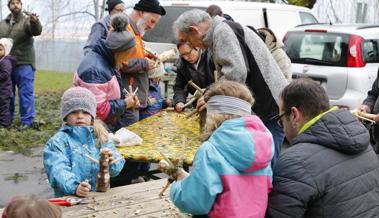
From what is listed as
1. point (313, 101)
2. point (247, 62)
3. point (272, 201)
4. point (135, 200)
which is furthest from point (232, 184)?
point (247, 62)

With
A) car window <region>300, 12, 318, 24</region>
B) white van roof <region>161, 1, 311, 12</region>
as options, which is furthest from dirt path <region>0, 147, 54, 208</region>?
car window <region>300, 12, 318, 24</region>

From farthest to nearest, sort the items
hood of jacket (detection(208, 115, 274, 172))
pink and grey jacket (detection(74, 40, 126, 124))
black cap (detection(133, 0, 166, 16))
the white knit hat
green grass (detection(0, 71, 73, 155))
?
the white knit hat
green grass (detection(0, 71, 73, 155))
black cap (detection(133, 0, 166, 16))
pink and grey jacket (detection(74, 40, 126, 124))
hood of jacket (detection(208, 115, 274, 172))

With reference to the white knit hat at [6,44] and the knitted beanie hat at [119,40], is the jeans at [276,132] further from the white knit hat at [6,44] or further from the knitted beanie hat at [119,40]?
the white knit hat at [6,44]

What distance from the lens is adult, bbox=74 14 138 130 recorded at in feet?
12.5

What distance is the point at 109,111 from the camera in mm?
3869

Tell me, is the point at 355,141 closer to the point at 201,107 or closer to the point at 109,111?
the point at 201,107

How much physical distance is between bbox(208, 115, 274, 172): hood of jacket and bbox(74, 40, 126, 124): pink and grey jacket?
1819 millimetres

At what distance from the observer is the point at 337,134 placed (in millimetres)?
2182

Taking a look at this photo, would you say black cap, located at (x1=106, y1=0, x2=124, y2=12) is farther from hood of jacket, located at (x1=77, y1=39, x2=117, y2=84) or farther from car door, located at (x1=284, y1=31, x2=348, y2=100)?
car door, located at (x1=284, y1=31, x2=348, y2=100)

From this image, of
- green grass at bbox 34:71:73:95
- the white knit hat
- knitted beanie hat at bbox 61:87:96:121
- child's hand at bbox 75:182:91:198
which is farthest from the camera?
green grass at bbox 34:71:73:95

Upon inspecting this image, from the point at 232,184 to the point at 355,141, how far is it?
532mm

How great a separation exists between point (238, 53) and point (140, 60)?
3.91 feet

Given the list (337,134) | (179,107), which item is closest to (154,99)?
(179,107)

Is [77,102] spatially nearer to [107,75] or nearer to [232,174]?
[107,75]
